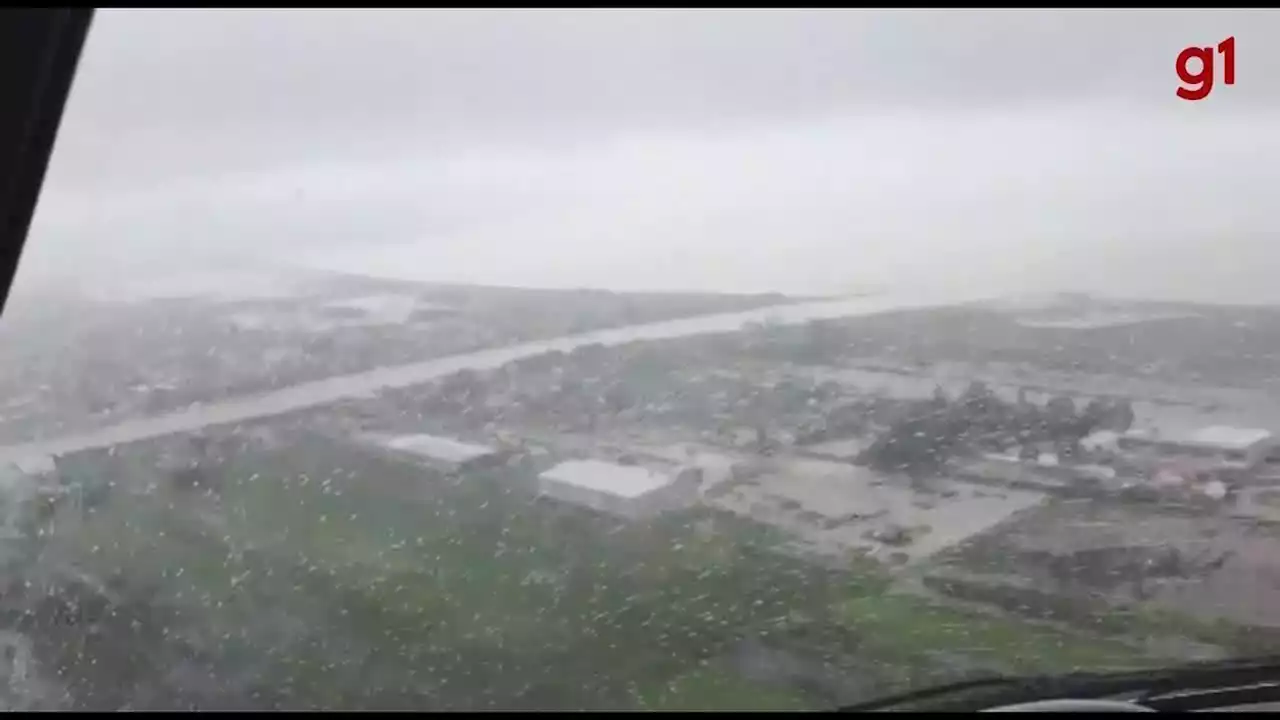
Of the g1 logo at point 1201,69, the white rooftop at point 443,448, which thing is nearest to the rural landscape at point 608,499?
the white rooftop at point 443,448

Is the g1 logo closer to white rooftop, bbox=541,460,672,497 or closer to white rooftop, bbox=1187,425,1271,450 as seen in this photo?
white rooftop, bbox=1187,425,1271,450

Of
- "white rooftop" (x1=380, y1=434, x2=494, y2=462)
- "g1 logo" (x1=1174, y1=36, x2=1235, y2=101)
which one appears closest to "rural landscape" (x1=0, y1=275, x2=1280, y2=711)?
"white rooftop" (x1=380, y1=434, x2=494, y2=462)

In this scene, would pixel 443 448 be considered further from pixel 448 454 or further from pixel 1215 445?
pixel 1215 445

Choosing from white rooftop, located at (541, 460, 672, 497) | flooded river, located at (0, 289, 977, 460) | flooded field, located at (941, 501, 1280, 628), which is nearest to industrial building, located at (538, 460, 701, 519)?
white rooftop, located at (541, 460, 672, 497)

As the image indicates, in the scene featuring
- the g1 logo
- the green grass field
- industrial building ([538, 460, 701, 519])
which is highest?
the g1 logo

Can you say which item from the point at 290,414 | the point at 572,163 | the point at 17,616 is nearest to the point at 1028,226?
the point at 572,163

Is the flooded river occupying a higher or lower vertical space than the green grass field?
higher
